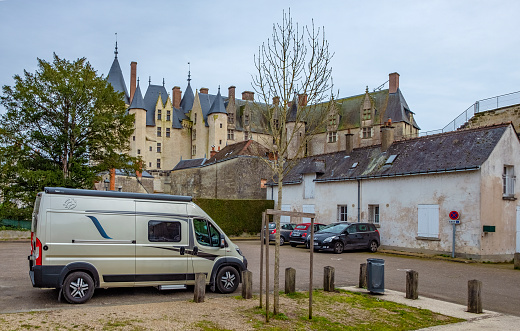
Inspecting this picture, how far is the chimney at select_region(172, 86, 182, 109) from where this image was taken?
77.4m

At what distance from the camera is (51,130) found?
30.0 metres

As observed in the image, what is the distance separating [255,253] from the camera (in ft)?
70.1

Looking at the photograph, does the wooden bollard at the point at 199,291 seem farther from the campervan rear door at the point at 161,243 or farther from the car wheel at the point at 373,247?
the car wheel at the point at 373,247

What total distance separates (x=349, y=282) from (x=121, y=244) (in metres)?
6.83

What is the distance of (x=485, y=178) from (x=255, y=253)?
1133 centimetres

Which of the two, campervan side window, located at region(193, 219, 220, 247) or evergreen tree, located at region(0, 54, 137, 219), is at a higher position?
evergreen tree, located at region(0, 54, 137, 219)

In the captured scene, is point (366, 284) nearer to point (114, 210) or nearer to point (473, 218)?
point (114, 210)

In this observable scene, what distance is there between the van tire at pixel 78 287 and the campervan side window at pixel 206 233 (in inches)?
102

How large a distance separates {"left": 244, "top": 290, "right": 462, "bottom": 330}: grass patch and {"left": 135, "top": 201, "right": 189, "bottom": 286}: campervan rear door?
2392 mm

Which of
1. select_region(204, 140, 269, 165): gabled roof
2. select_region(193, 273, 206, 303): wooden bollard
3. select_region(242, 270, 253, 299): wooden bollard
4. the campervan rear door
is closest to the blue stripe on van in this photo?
the campervan rear door

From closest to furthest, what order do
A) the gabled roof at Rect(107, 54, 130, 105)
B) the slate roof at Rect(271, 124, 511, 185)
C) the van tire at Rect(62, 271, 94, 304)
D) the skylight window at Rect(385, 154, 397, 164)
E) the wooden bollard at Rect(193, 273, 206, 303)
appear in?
1. the van tire at Rect(62, 271, 94, 304)
2. the wooden bollard at Rect(193, 273, 206, 303)
3. the slate roof at Rect(271, 124, 511, 185)
4. the skylight window at Rect(385, 154, 397, 164)
5. the gabled roof at Rect(107, 54, 130, 105)

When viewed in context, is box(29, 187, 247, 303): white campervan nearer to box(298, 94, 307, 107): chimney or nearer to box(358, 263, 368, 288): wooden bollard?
box(358, 263, 368, 288): wooden bollard

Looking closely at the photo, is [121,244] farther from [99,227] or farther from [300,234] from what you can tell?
[300,234]

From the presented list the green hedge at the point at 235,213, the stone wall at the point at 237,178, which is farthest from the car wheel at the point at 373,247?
the stone wall at the point at 237,178
